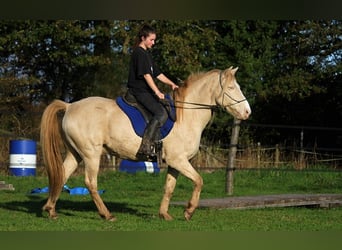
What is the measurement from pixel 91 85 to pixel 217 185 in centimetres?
1381

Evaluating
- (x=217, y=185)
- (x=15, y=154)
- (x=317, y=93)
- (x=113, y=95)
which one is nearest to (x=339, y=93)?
(x=317, y=93)

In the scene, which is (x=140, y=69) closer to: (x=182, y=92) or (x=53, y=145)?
A: (x=182, y=92)

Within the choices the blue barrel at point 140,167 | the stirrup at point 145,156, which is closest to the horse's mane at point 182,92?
the stirrup at point 145,156

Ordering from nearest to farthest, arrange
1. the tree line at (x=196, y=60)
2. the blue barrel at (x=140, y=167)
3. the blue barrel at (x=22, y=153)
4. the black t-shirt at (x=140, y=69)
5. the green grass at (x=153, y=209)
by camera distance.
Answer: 1. the green grass at (x=153, y=209)
2. the black t-shirt at (x=140, y=69)
3. the blue barrel at (x=22, y=153)
4. the blue barrel at (x=140, y=167)
5. the tree line at (x=196, y=60)

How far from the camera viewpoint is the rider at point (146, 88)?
7.67m

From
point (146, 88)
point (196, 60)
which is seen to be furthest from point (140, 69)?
point (196, 60)

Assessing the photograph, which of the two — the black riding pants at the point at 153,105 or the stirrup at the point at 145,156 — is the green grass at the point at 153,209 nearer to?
the stirrup at the point at 145,156

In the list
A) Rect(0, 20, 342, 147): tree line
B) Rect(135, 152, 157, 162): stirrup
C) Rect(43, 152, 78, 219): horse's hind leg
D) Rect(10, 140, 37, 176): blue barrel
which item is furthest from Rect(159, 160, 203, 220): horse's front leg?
Rect(0, 20, 342, 147): tree line

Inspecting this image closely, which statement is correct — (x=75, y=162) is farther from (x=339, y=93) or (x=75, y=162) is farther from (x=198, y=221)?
(x=339, y=93)

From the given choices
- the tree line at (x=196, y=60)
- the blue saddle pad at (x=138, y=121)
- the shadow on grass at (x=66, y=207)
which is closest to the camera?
the blue saddle pad at (x=138, y=121)

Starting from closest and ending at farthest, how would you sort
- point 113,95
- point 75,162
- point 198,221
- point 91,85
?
point 198,221 < point 75,162 < point 113,95 < point 91,85

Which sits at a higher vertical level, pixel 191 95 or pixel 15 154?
pixel 191 95

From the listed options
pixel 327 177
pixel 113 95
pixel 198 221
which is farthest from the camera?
pixel 113 95

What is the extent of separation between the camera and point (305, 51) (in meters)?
27.9
